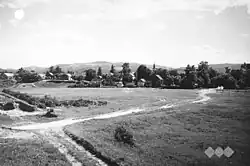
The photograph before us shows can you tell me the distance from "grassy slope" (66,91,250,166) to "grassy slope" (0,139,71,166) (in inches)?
181

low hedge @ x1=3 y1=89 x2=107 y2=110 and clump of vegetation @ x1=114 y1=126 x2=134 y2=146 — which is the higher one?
low hedge @ x1=3 y1=89 x2=107 y2=110

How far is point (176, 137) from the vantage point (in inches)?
1107

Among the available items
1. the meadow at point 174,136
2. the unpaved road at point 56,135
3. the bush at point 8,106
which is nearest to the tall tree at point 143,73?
the meadow at point 174,136

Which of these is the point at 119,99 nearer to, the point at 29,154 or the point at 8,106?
the point at 8,106

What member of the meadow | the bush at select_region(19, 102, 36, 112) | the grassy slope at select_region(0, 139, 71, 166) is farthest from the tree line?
the grassy slope at select_region(0, 139, 71, 166)

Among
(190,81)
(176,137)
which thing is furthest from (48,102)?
(190,81)

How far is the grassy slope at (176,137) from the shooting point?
21.5 m

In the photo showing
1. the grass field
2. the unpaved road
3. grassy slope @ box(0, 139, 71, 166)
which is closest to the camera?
grassy slope @ box(0, 139, 71, 166)

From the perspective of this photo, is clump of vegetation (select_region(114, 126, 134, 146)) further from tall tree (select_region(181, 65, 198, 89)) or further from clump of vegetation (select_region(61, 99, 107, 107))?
tall tree (select_region(181, 65, 198, 89))

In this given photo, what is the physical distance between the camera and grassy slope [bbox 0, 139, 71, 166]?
20156 mm

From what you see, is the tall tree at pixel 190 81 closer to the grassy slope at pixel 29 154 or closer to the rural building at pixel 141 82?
the rural building at pixel 141 82

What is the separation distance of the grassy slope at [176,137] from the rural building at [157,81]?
242ft

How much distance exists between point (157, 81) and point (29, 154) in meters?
100

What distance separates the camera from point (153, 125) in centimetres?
3428
